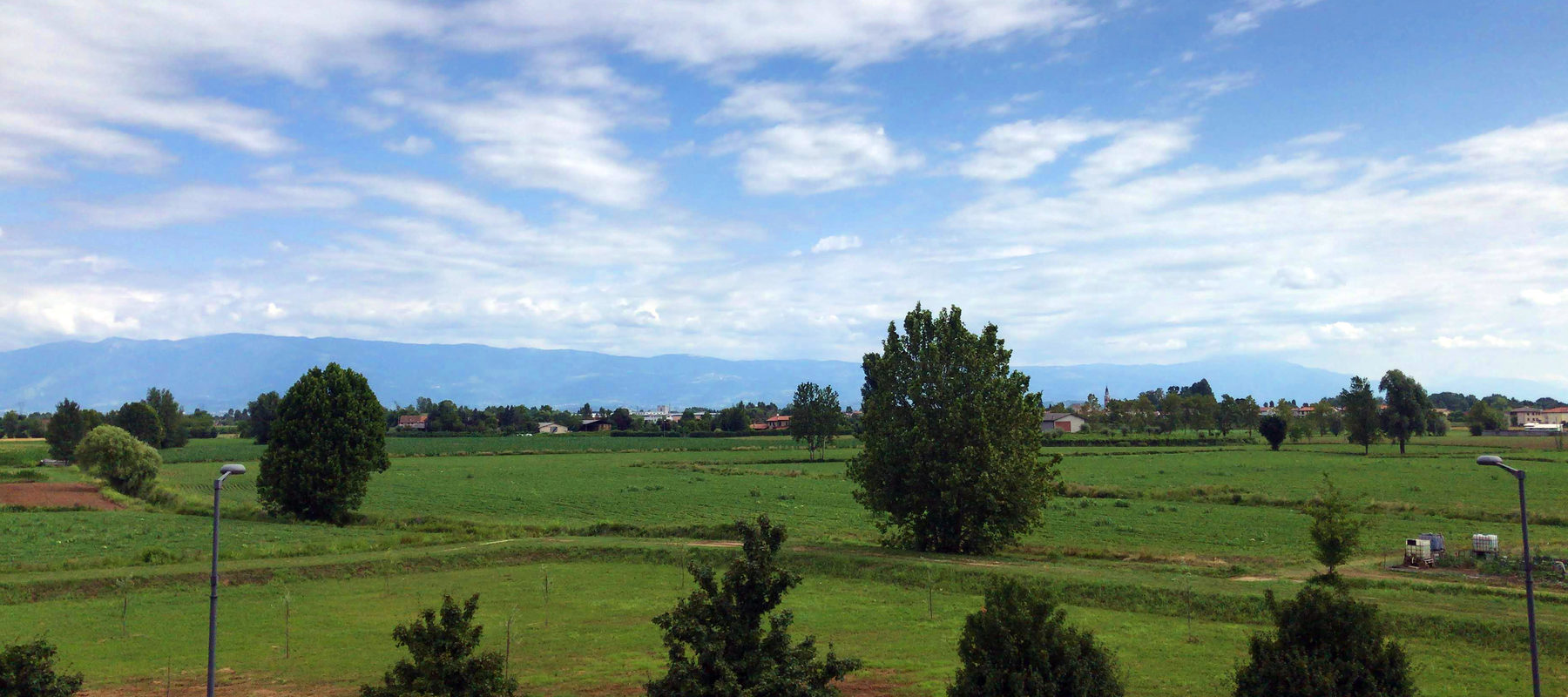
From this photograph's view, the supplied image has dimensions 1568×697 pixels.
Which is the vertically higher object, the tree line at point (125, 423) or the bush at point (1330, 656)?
the tree line at point (125, 423)

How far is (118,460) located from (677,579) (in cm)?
6479

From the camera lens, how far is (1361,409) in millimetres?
119688

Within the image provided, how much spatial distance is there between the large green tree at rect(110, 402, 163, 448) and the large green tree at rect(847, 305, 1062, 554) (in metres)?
134

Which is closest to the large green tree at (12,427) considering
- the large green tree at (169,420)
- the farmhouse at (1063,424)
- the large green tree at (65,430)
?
the large green tree at (169,420)

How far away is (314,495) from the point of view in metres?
59.1

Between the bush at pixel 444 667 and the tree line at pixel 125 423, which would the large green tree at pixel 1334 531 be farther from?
the tree line at pixel 125 423

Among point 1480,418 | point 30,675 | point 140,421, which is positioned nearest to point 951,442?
point 30,675

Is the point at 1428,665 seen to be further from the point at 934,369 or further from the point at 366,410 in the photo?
the point at 366,410

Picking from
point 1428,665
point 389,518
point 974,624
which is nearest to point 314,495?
point 389,518

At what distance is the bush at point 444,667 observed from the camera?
14.8 m

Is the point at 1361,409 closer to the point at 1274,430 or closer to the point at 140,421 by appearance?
the point at 1274,430

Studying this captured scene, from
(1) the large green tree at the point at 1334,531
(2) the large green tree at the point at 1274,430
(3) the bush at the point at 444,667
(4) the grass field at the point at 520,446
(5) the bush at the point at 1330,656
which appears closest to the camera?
(3) the bush at the point at 444,667

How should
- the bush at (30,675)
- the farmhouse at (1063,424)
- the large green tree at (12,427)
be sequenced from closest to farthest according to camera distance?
the bush at (30,675) → the farmhouse at (1063,424) → the large green tree at (12,427)

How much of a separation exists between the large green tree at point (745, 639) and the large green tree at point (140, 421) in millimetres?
149437
